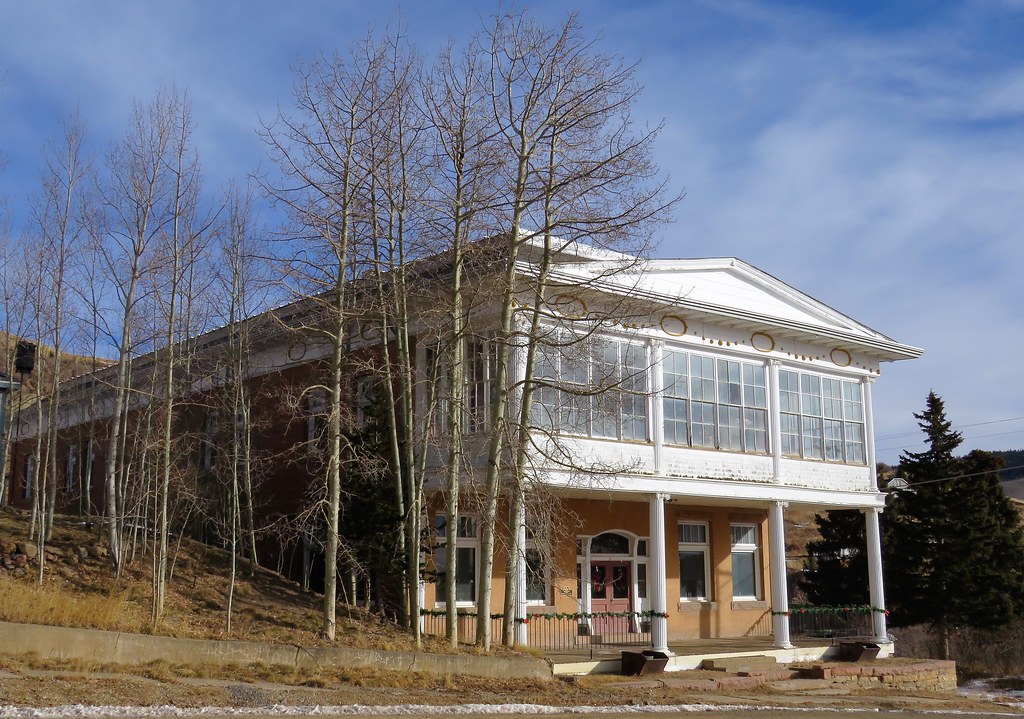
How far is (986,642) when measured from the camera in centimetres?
3925

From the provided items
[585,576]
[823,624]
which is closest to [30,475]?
[585,576]

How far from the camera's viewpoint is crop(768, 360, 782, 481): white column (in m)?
27.3

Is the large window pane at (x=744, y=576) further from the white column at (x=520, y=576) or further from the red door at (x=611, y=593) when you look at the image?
the white column at (x=520, y=576)

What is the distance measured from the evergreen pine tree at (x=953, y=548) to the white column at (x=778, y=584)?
467 inches

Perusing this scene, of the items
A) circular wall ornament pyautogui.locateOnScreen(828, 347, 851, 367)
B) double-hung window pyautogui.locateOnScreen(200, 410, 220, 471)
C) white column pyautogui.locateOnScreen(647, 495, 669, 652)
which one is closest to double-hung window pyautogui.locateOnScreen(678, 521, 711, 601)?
white column pyautogui.locateOnScreen(647, 495, 669, 652)

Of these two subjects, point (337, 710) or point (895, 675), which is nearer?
point (337, 710)

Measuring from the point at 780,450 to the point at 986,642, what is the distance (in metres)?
18.1

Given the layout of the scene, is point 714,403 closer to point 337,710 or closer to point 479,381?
point 479,381

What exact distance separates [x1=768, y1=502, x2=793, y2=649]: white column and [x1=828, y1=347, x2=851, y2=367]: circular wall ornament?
4.76m

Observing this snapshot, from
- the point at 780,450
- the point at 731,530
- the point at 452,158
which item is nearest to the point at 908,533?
the point at 731,530

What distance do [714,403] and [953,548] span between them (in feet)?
52.2

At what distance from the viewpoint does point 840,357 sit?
1164 inches

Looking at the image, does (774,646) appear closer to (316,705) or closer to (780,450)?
(780,450)

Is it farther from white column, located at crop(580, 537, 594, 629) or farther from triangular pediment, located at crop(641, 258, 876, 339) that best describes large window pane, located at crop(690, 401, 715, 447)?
white column, located at crop(580, 537, 594, 629)
